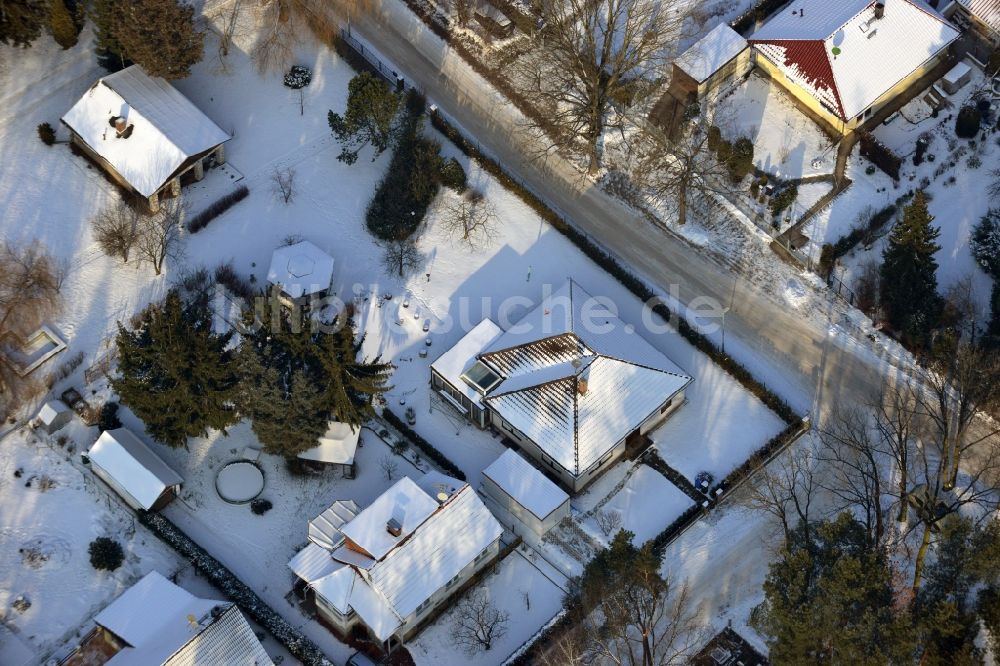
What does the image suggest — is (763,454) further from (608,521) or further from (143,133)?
(143,133)

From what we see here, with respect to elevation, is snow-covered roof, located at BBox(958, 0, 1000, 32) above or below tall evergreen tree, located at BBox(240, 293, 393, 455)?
below

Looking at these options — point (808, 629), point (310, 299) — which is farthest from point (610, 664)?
point (310, 299)

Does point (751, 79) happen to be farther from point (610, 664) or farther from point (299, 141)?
point (610, 664)

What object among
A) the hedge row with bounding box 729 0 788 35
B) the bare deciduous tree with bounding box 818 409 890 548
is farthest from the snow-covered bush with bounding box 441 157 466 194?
the bare deciduous tree with bounding box 818 409 890 548

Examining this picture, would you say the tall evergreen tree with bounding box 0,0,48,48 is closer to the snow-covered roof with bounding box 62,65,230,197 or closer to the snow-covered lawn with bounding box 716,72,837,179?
the snow-covered roof with bounding box 62,65,230,197

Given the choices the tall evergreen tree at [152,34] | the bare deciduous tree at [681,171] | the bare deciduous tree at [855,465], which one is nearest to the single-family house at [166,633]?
the bare deciduous tree at [855,465]

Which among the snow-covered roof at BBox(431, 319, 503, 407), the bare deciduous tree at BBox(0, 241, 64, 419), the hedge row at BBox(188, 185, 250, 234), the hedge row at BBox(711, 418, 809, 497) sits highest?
the bare deciduous tree at BBox(0, 241, 64, 419)
